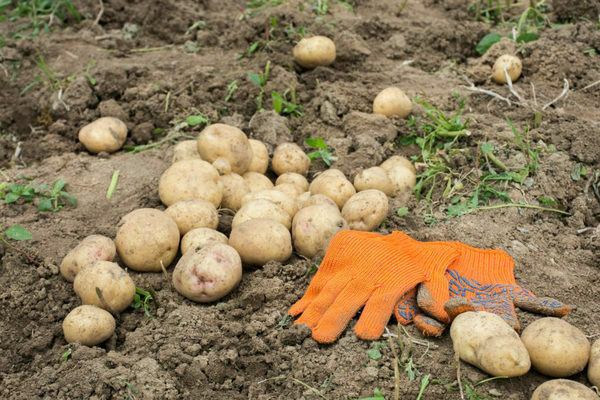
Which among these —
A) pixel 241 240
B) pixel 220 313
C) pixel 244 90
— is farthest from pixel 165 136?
pixel 220 313

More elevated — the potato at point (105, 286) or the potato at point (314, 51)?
the potato at point (314, 51)

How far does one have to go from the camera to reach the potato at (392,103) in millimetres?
4582

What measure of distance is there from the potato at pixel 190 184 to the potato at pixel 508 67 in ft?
9.02

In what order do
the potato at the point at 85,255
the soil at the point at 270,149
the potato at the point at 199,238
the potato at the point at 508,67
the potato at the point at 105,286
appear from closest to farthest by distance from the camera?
1. the soil at the point at 270,149
2. the potato at the point at 105,286
3. the potato at the point at 85,255
4. the potato at the point at 199,238
5. the potato at the point at 508,67

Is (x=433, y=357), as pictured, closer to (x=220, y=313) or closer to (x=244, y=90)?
(x=220, y=313)

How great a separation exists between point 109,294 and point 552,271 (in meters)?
2.40

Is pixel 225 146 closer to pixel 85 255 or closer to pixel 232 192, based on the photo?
pixel 232 192

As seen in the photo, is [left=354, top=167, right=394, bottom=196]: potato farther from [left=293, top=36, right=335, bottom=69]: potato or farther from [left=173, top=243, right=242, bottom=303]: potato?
[left=293, top=36, right=335, bottom=69]: potato

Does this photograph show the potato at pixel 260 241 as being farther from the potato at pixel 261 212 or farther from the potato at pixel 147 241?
the potato at pixel 147 241

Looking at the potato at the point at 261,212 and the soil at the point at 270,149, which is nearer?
the soil at the point at 270,149

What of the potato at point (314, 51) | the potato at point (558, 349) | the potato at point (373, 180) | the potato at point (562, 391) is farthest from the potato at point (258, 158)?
the potato at point (562, 391)

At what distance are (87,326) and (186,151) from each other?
65.8 inches

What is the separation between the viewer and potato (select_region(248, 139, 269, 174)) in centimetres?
420

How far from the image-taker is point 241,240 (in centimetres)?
322
